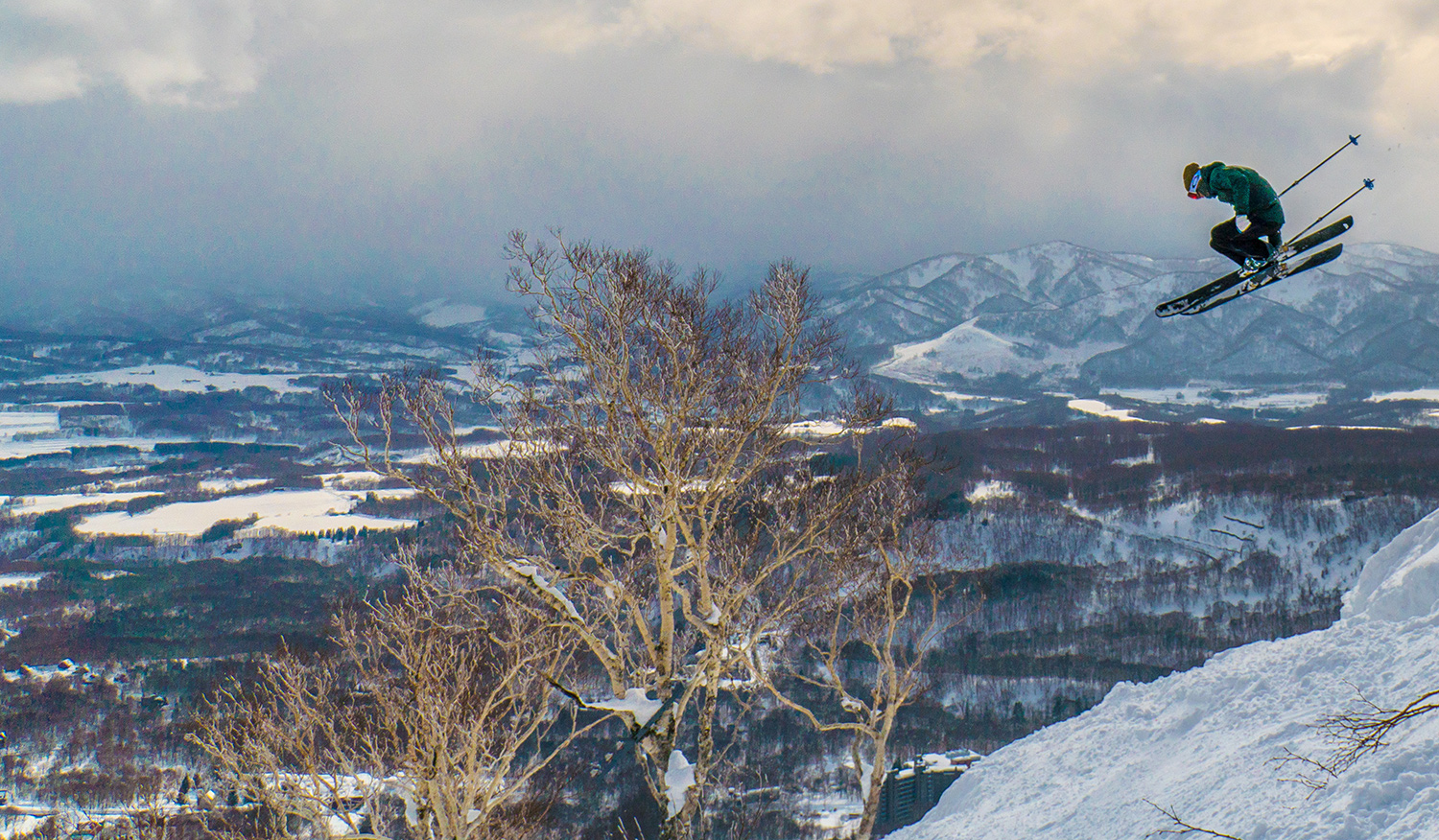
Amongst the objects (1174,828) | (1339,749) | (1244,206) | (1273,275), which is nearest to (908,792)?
(1174,828)

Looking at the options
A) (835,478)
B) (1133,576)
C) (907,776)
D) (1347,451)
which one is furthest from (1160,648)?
(835,478)

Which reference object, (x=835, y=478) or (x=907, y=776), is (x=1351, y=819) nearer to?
(x=835, y=478)

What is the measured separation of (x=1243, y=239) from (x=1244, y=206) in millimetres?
701

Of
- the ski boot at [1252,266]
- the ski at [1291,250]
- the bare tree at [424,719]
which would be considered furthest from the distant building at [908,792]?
the ski boot at [1252,266]

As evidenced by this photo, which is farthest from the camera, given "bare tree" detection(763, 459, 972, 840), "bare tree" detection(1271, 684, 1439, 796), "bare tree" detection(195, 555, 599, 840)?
"bare tree" detection(763, 459, 972, 840)

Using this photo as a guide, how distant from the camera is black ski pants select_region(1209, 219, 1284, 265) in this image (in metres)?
9.59

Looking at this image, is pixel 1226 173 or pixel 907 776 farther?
pixel 907 776

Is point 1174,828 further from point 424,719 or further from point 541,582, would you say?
point 424,719

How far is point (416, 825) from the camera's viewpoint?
12688 millimetres

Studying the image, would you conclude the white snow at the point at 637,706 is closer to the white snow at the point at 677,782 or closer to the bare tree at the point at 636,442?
the bare tree at the point at 636,442

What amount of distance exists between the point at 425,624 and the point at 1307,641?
Answer: 1618 cm

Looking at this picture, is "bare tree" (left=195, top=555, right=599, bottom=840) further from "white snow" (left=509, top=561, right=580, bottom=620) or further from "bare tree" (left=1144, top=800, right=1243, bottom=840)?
"bare tree" (left=1144, top=800, right=1243, bottom=840)

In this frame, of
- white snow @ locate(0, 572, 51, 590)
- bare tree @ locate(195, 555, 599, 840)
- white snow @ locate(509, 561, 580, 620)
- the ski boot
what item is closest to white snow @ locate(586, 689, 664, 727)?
bare tree @ locate(195, 555, 599, 840)

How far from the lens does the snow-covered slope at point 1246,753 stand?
10539 millimetres
